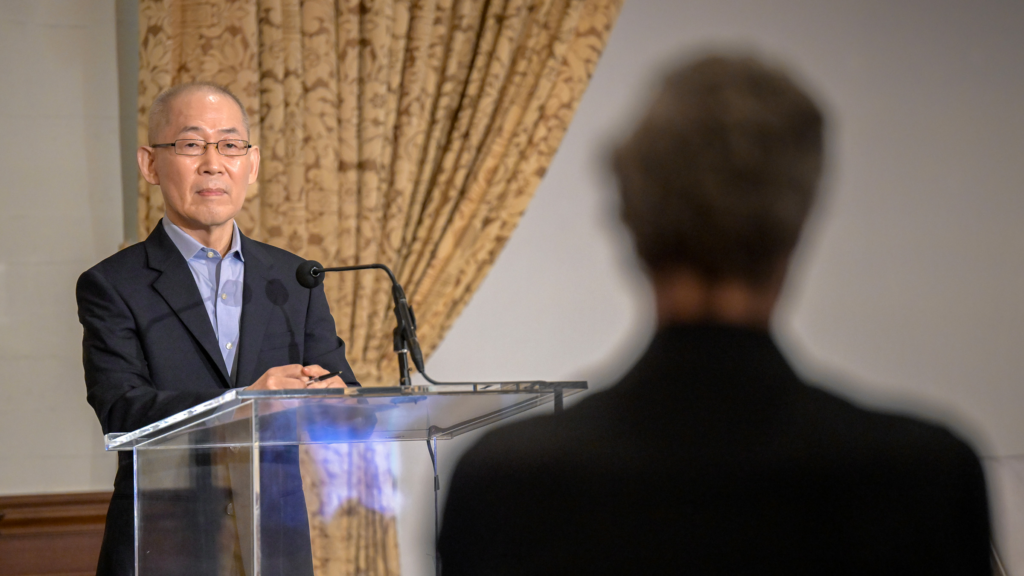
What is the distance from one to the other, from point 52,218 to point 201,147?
1.31m

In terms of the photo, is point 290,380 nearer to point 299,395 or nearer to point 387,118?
point 299,395

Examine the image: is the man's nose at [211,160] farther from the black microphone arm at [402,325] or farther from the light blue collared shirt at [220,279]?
the black microphone arm at [402,325]

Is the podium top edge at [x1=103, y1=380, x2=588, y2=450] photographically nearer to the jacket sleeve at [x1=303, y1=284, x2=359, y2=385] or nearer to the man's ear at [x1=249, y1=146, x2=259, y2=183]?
the jacket sleeve at [x1=303, y1=284, x2=359, y2=385]

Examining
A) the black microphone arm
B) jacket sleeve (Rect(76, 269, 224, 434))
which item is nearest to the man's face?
jacket sleeve (Rect(76, 269, 224, 434))

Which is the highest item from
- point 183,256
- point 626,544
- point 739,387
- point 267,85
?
point 267,85

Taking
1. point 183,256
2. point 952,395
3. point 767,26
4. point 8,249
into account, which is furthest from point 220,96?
point 952,395

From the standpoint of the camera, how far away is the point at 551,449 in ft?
9.12

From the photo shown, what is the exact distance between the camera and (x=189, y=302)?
143 centimetres

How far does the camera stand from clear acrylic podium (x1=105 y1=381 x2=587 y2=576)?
1.00 metres

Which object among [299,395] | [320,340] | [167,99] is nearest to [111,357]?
[320,340]

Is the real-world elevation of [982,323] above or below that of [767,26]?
below

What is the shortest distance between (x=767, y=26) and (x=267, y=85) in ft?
5.65

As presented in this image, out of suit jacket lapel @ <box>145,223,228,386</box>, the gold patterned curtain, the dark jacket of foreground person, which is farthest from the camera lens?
the dark jacket of foreground person

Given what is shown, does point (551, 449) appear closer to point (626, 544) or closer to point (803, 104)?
point (626, 544)
